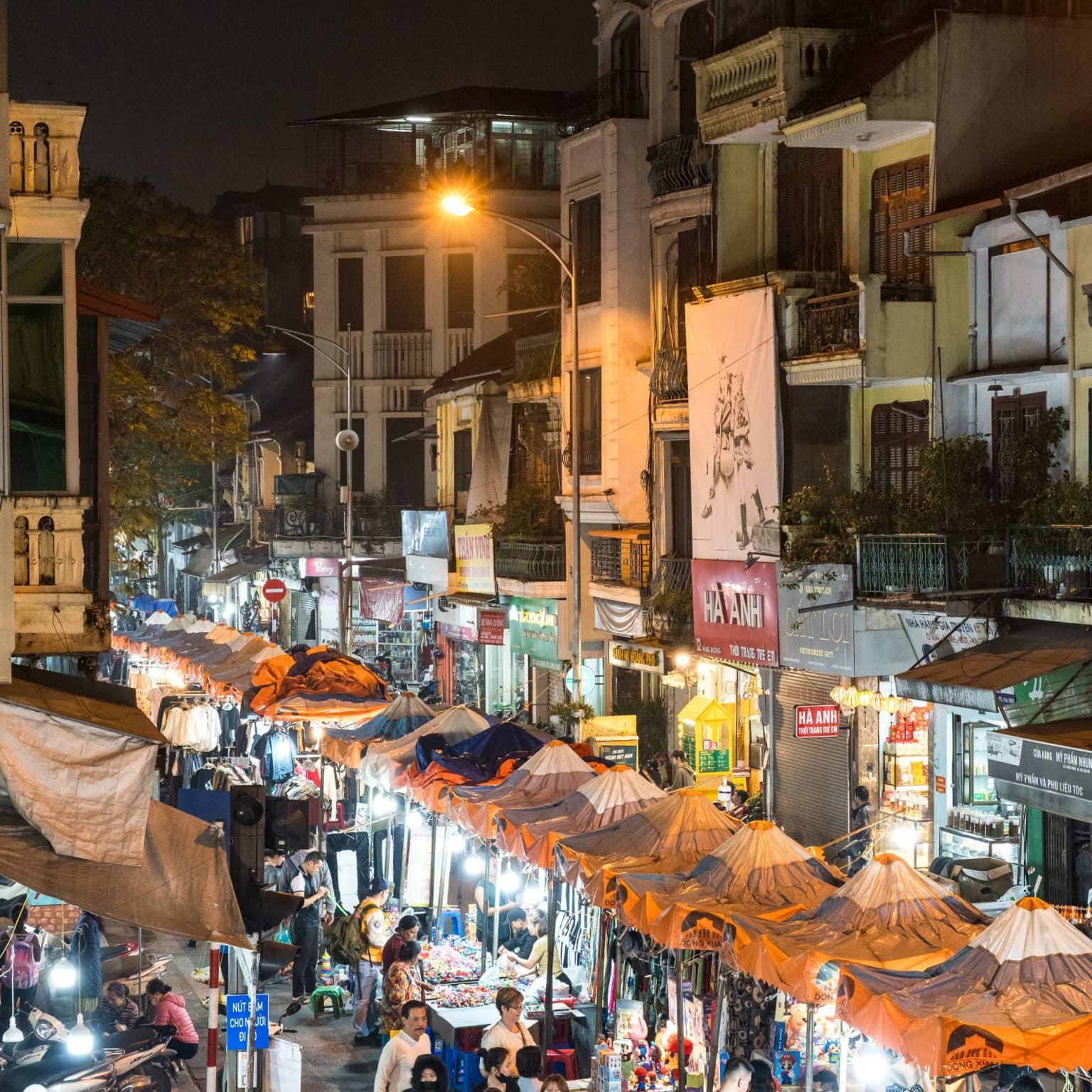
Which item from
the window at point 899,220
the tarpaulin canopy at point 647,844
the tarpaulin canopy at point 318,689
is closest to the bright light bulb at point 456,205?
the window at point 899,220

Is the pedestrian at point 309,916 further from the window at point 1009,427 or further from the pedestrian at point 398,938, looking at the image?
the window at point 1009,427

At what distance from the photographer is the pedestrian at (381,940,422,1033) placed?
60.0 ft

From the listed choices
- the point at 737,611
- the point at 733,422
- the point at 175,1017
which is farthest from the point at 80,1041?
the point at 733,422

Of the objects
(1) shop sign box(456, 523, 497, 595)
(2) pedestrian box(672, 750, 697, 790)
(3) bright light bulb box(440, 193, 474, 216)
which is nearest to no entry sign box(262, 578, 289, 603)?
(1) shop sign box(456, 523, 497, 595)

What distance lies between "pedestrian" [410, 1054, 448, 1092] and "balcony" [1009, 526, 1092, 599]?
961 centimetres

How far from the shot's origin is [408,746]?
2359 centimetres

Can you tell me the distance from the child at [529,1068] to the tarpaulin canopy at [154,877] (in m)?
3.59

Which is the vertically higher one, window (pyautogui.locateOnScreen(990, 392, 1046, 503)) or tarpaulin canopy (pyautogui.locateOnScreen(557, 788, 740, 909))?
window (pyautogui.locateOnScreen(990, 392, 1046, 503))

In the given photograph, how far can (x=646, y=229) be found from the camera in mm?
33969

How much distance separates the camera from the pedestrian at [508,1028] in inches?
607

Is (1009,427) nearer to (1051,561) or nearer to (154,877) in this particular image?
(1051,561)

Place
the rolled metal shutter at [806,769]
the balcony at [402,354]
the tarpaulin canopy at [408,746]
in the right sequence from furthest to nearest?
the balcony at [402,354] → the rolled metal shutter at [806,769] → the tarpaulin canopy at [408,746]

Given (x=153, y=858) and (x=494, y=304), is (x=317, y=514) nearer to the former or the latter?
(x=494, y=304)

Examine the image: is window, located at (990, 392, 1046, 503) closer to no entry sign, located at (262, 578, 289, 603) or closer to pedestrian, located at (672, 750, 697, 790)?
pedestrian, located at (672, 750, 697, 790)
